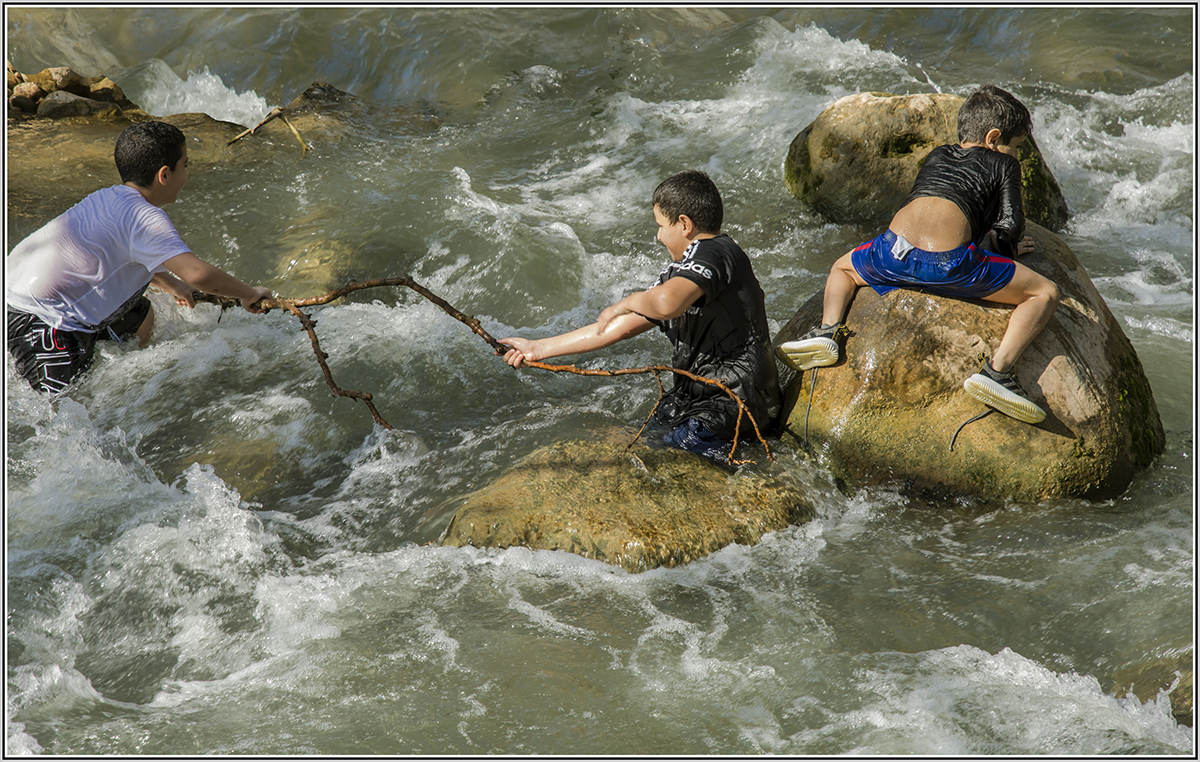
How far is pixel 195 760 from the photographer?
296 centimetres

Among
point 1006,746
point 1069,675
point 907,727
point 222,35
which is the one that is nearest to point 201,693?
point 907,727

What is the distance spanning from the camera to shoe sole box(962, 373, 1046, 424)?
165 inches

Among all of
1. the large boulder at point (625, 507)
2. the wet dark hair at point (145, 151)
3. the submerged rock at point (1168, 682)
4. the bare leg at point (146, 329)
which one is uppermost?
the wet dark hair at point (145, 151)

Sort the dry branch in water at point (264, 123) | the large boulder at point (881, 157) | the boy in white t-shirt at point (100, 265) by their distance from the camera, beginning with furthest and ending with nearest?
the dry branch in water at point (264, 123) < the large boulder at point (881, 157) < the boy in white t-shirt at point (100, 265)

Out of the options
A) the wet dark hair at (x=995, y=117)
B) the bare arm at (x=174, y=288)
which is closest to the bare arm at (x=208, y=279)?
the bare arm at (x=174, y=288)

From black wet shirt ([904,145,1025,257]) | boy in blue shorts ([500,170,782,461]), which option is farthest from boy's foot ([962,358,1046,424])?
boy in blue shorts ([500,170,782,461])

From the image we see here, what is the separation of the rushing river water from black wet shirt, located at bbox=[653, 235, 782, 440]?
516 millimetres

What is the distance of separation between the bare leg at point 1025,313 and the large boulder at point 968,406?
12cm

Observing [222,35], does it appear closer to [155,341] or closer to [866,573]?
[155,341]

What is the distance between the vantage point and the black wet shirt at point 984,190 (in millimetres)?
4547

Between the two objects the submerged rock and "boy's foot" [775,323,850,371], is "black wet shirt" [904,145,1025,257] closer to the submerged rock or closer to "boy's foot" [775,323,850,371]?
"boy's foot" [775,323,850,371]

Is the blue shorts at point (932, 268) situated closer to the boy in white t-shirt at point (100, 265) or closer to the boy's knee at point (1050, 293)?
the boy's knee at point (1050, 293)

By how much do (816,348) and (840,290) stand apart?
14.4 inches

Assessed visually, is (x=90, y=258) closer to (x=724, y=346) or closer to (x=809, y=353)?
(x=724, y=346)
